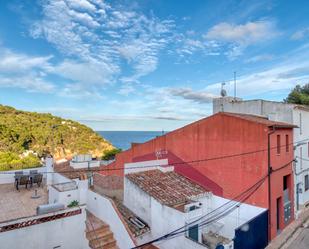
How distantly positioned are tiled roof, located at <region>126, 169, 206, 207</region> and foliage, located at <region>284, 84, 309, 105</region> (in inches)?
973

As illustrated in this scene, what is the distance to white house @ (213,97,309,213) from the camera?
18.2m

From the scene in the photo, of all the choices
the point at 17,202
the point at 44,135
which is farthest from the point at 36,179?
the point at 44,135

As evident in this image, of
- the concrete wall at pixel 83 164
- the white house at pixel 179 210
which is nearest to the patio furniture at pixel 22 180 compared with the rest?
the concrete wall at pixel 83 164

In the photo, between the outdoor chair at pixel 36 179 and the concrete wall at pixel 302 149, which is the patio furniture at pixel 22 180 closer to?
the outdoor chair at pixel 36 179

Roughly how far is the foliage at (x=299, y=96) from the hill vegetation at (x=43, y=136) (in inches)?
1222

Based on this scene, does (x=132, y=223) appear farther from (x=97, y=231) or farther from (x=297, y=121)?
(x=297, y=121)

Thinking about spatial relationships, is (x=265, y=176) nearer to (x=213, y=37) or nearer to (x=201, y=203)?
A: (x=201, y=203)

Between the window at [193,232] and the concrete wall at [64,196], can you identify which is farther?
the concrete wall at [64,196]

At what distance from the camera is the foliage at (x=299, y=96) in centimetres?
3399

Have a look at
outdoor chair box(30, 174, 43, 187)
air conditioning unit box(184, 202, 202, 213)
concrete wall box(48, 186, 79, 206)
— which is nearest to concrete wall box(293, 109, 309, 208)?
air conditioning unit box(184, 202, 202, 213)

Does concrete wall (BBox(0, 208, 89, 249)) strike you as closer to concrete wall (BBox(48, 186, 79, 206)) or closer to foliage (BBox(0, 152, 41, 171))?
concrete wall (BBox(48, 186, 79, 206))

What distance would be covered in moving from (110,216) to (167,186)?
4373 mm

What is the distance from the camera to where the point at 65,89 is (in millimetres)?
39094

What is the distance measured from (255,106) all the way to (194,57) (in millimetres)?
8125
